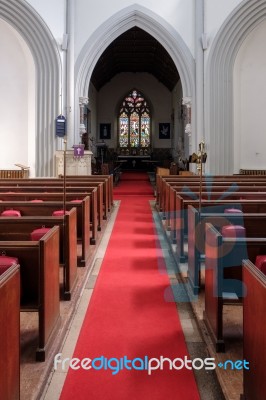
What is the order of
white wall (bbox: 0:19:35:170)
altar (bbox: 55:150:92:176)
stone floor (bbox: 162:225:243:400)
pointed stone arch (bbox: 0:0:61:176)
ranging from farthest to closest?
white wall (bbox: 0:19:35:170), pointed stone arch (bbox: 0:0:61:176), altar (bbox: 55:150:92:176), stone floor (bbox: 162:225:243:400)

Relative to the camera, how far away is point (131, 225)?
6.55 m

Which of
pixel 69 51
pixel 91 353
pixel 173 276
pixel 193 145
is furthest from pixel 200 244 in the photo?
pixel 69 51

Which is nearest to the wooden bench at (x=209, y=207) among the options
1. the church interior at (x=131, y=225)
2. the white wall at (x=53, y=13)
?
the church interior at (x=131, y=225)

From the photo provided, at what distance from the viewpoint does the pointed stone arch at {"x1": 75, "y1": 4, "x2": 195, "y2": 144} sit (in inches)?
459

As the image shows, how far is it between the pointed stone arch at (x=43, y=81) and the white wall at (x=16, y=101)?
264 millimetres

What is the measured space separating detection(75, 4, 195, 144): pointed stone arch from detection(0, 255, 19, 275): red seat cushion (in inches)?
390

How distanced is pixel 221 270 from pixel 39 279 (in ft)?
3.68

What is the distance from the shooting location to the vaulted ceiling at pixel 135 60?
1506cm

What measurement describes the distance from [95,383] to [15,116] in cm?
1066

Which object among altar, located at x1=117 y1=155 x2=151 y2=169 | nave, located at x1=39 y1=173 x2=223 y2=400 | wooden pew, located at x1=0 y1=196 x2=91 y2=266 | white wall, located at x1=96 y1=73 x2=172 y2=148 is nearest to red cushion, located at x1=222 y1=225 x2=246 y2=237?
nave, located at x1=39 y1=173 x2=223 y2=400

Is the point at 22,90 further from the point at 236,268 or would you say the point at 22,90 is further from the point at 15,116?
the point at 236,268

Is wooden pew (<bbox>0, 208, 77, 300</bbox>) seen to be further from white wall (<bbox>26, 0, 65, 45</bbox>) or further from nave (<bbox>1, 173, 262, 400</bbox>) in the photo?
white wall (<bbox>26, 0, 65, 45</bbox>)

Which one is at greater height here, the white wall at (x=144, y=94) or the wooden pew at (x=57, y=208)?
the white wall at (x=144, y=94)

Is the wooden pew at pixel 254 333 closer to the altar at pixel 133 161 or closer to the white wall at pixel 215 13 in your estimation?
the white wall at pixel 215 13
